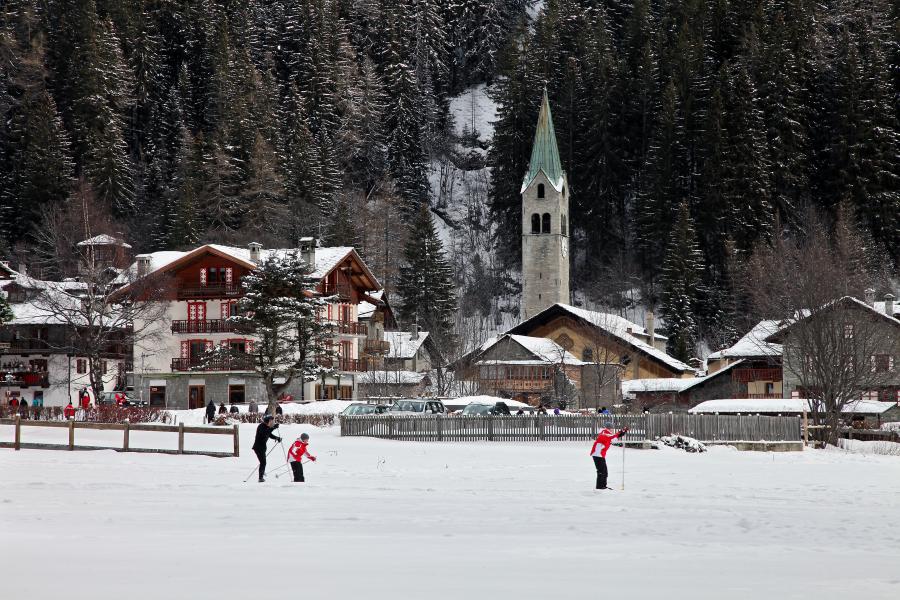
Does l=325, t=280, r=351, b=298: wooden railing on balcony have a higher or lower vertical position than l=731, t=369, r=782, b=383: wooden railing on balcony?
higher

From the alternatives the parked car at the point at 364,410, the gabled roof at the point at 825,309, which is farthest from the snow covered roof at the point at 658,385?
the parked car at the point at 364,410

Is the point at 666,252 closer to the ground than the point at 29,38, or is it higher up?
closer to the ground

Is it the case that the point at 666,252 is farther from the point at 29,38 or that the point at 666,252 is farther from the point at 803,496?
the point at 803,496

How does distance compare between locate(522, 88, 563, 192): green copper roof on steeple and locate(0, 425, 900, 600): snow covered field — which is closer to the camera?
locate(0, 425, 900, 600): snow covered field

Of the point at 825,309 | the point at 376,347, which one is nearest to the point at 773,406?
the point at 825,309

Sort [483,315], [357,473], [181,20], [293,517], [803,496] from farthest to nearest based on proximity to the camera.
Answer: [181,20]
[483,315]
[357,473]
[803,496]
[293,517]

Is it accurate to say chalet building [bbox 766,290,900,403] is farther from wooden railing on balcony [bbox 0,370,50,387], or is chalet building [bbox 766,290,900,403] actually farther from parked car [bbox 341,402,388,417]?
wooden railing on balcony [bbox 0,370,50,387]

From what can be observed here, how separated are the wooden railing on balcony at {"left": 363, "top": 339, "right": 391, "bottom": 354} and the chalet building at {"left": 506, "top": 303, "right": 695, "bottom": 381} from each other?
880 centimetres

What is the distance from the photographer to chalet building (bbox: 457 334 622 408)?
75625 mm

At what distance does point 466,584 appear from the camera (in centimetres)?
1262

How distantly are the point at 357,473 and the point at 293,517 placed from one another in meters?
9.09

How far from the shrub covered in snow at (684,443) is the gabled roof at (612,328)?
37967 mm

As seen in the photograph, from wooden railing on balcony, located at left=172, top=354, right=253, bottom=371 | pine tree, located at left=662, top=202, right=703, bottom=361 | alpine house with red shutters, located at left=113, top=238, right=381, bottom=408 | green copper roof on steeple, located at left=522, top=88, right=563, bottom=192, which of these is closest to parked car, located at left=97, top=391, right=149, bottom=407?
alpine house with red shutters, located at left=113, top=238, right=381, bottom=408

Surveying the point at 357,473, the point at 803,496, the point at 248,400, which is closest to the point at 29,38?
the point at 248,400
